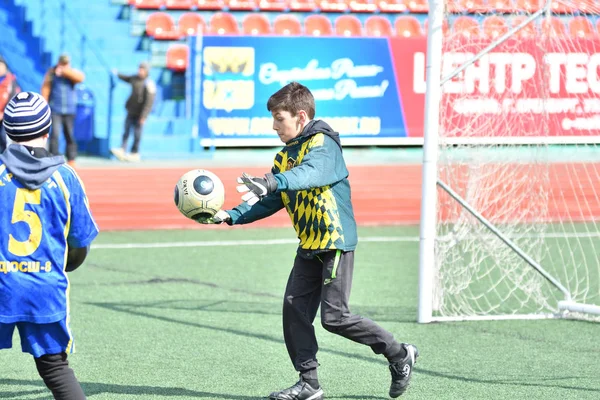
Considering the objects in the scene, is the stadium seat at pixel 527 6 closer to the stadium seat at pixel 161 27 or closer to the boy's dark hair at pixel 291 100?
the boy's dark hair at pixel 291 100

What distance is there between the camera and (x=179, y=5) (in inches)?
816

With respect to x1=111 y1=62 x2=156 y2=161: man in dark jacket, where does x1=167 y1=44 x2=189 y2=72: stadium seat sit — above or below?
above

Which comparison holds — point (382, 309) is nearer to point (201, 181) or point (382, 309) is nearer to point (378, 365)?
point (378, 365)

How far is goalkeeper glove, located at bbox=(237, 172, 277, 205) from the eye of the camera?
482cm

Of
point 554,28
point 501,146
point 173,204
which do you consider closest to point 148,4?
point 173,204

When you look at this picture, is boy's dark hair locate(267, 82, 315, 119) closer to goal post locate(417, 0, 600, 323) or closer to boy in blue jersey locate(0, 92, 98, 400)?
boy in blue jersey locate(0, 92, 98, 400)

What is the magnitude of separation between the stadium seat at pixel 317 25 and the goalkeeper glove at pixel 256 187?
16736mm

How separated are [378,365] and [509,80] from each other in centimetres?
375

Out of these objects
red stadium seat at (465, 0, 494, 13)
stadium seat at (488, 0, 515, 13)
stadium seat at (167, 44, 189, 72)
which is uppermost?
stadium seat at (167, 44, 189, 72)

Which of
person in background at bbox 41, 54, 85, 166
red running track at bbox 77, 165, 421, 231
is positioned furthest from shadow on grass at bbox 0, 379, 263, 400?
person in background at bbox 41, 54, 85, 166

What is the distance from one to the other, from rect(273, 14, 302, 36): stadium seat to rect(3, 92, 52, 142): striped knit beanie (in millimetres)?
16932

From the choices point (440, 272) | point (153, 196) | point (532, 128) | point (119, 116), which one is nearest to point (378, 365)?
point (440, 272)

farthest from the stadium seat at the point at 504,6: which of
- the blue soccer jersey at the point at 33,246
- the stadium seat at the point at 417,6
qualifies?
the stadium seat at the point at 417,6

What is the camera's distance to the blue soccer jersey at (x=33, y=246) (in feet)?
13.8
